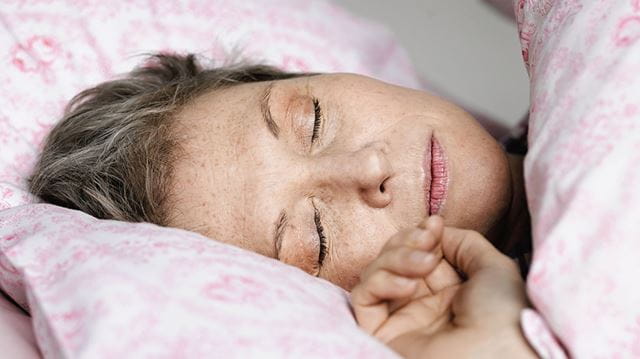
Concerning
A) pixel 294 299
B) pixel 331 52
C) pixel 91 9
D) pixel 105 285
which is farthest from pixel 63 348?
pixel 331 52

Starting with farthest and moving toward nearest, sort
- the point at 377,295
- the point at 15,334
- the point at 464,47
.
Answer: the point at 464,47 → the point at 15,334 → the point at 377,295

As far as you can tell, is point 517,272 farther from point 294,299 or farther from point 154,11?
point 154,11

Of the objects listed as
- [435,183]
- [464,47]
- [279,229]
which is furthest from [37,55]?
[464,47]

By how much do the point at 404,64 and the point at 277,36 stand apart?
0.32m

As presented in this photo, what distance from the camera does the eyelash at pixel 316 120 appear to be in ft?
3.90

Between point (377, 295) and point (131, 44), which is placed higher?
point (377, 295)

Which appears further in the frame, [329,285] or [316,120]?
[316,120]

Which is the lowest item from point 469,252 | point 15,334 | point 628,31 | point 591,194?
point 15,334

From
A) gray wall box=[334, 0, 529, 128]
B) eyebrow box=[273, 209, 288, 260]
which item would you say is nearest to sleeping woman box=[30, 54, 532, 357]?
eyebrow box=[273, 209, 288, 260]

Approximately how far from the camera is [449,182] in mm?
1156

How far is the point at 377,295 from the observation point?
92 cm

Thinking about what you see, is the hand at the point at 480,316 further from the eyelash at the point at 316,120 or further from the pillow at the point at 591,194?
the eyelash at the point at 316,120

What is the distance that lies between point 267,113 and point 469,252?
0.39 metres

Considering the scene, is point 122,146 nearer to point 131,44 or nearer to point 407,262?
point 131,44
